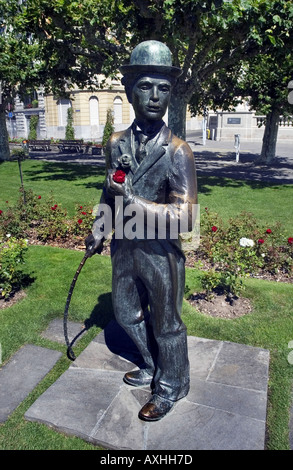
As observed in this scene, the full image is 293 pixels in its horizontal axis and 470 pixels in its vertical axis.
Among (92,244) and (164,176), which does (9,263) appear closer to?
(92,244)

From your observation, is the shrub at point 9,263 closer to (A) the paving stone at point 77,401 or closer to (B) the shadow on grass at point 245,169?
(A) the paving stone at point 77,401

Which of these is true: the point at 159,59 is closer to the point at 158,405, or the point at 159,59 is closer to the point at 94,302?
the point at 158,405

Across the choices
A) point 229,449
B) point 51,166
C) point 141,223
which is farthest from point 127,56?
point 229,449

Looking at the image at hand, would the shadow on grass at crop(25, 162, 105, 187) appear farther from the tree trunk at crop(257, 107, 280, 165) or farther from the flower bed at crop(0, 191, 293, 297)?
the tree trunk at crop(257, 107, 280, 165)

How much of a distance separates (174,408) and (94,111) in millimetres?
33447

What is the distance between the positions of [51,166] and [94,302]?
1352cm

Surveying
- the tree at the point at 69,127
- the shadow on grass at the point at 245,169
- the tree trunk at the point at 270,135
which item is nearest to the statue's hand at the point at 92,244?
the shadow on grass at the point at 245,169

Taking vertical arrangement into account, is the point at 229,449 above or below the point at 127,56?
below

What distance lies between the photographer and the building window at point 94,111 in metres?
34.0

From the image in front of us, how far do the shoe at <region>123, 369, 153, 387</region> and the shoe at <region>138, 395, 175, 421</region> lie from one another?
26cm

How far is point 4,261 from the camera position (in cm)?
574

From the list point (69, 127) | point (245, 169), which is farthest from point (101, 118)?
point (245, 169)

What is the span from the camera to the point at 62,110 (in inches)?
1395

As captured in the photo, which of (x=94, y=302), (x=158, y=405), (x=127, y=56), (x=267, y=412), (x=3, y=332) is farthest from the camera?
(x=127, y=56)
